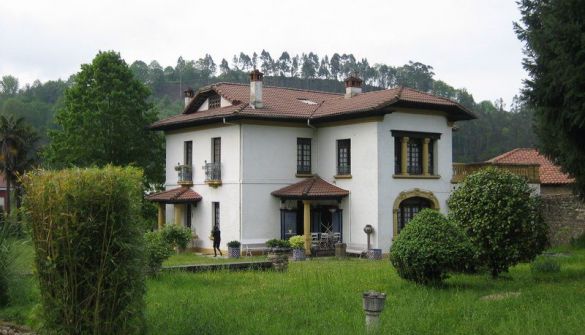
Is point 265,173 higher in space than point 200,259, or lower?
higher

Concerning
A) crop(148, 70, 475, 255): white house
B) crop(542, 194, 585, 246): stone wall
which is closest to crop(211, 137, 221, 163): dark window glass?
crop(148, 70, 475, 255): white house

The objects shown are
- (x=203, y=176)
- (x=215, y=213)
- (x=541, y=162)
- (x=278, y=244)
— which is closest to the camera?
(x=278, y=244)

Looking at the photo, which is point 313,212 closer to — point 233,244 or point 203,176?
point 233,244

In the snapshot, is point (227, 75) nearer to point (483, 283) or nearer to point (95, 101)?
point (95, 101)

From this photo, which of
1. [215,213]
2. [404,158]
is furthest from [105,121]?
[404,158]

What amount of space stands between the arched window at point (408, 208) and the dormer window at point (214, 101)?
10.1 meters

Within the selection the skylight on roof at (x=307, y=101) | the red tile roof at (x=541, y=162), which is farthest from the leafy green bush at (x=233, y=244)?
the red tile roof at (x=541, y=162)

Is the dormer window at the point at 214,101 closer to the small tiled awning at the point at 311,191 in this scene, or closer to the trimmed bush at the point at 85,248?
the small tiled awning at the point at 311,191

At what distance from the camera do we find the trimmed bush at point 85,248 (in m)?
10.2

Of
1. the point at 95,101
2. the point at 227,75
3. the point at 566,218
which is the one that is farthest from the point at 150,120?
the point at 227,75

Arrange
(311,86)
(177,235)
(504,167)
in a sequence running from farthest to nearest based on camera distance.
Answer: (311,86), (504,167), (177,235)

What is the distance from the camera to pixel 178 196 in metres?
33.3

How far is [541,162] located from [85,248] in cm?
3660

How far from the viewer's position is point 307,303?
13.7m
